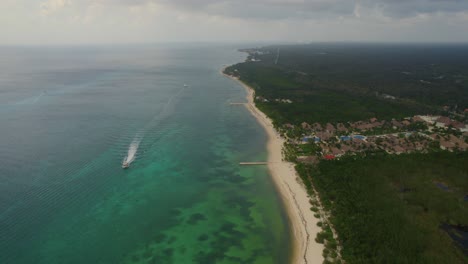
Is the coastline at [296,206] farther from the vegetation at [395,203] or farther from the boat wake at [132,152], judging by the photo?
the boat wake at [132,152]

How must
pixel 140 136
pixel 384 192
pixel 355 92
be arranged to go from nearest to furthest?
pixel 384 192 < pixel 140 136 < pixel 355 92

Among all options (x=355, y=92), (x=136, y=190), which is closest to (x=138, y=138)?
(x=136, y=190)

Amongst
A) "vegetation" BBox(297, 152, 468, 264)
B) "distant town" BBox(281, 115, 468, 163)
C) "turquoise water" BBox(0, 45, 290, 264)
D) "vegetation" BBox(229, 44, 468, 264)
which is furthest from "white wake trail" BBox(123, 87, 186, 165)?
"distant town" BBox(281, 115, 468, 163)

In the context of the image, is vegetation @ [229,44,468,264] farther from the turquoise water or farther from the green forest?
the turquoise water

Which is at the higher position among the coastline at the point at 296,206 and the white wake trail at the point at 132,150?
the white wake trail at the point at 132,150

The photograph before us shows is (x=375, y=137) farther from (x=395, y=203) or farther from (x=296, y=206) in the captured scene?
(x=296, y=206)

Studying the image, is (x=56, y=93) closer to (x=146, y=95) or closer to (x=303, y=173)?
(x=146, y=95)

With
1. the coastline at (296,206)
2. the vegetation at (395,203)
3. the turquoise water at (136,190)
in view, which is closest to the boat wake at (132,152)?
the turquoise water at (136,190)
